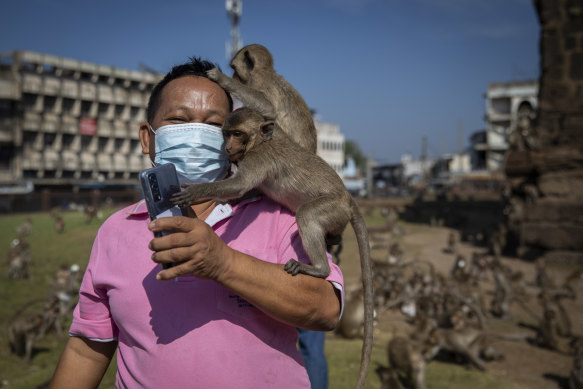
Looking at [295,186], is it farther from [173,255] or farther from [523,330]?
[523,330]

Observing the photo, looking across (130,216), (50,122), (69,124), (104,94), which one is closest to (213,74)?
(130,216)

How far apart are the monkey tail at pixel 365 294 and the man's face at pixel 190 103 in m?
0.87

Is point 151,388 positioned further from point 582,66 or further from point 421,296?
point 582,66

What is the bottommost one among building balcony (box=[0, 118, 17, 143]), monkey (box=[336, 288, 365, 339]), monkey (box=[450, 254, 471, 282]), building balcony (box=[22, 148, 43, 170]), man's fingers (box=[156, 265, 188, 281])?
monkey (box=[336, 288, 365, 339])

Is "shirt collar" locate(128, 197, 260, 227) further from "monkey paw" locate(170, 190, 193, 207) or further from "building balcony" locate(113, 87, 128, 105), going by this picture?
"building balcony" locate(113, 87, 128, 105)

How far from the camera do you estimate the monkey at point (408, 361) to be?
505 centimetres

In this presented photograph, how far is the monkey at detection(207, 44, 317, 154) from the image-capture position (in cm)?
292

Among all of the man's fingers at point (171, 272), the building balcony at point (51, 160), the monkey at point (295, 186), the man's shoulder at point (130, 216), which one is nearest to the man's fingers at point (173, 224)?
the man's fingers at point (171, 272)

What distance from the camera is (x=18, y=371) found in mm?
5617

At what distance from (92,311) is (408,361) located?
4.07 metres

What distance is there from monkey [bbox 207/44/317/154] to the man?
86 centimetres

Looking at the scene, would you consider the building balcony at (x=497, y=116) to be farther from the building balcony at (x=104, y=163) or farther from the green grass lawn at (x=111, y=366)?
the green grass lawn at (x=111, y=366)

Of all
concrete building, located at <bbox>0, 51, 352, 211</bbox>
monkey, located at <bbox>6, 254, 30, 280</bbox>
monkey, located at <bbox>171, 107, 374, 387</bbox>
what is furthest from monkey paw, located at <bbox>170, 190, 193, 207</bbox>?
concrete building, located at <bbox>0, 51, 352, 211</bbox>

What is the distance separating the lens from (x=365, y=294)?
7.19 ft
